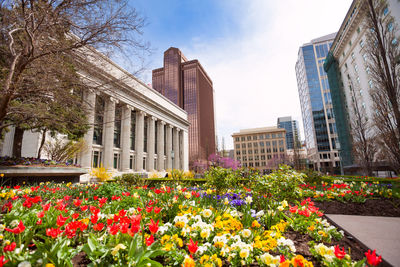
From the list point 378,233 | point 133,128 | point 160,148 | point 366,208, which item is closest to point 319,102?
point 160,148

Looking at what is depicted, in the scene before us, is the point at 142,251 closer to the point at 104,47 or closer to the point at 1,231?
the point at 1,231

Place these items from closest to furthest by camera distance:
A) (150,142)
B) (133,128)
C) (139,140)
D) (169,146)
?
(139,140)
(133,128)
(150,142)
(169,146)

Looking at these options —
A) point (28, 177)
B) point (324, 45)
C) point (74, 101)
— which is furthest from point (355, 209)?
point (324, 45)

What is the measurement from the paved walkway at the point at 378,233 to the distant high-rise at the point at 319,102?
62.2 metres

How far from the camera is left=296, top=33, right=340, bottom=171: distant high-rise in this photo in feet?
193

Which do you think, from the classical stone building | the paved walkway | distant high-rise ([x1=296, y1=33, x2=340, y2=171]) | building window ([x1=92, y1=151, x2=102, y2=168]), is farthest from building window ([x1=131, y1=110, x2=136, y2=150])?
distant high-rise ([x1=296, y1=33, x2=340, y2=171])

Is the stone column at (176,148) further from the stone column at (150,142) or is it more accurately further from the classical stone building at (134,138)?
the stone column at (150,142)

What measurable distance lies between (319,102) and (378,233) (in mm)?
69250

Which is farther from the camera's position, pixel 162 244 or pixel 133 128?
pixel 133 128

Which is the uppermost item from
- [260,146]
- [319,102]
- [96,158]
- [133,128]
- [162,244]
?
[319,102]

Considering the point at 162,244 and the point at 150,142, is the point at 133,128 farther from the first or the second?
the point at 162,244

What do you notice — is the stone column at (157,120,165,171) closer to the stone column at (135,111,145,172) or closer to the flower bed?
the stone column at (135,111,145,172)

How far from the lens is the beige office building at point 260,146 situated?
87000 millimetres

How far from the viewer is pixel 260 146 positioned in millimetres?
89562
